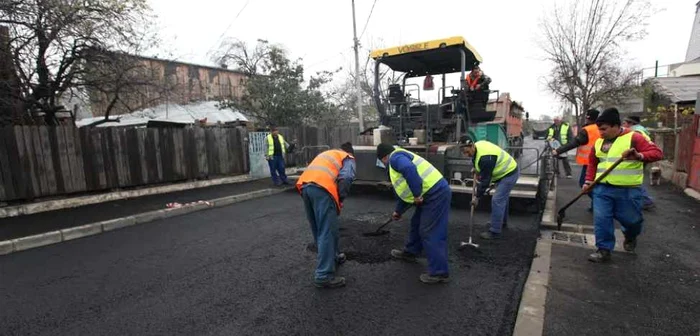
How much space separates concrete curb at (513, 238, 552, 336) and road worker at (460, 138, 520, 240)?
2.03 feet

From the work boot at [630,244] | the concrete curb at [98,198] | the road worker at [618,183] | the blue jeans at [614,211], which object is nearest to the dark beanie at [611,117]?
the road worker at [618,183]

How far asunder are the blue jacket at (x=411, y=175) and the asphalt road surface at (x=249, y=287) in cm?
84

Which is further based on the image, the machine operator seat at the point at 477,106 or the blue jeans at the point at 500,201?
the machine operator seat at the point at 477,106

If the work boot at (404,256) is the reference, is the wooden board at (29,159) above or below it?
above

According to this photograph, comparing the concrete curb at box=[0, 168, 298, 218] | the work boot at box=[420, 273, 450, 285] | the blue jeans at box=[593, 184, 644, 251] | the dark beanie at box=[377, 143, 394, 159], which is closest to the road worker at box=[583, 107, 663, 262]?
the blue jeans at box=[593, 184, 644, 251]

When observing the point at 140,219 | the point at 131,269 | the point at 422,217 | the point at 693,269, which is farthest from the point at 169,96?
the point at 693,269

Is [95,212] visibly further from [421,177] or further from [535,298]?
[535,298]

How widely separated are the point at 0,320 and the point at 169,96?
24.3 ft

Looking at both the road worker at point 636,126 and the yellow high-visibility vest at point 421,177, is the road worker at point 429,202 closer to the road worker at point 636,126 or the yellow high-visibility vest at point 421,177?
the yellow high-visibility vest at point 421,177

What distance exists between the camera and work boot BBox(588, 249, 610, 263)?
11.9 ft

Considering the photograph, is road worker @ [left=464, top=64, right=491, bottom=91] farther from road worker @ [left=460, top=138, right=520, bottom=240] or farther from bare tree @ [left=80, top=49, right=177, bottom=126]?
bare tree @ [left=80, top=49, right=177, bottom=126]

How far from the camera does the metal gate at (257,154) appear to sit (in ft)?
34.1

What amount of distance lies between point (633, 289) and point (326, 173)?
2797 millimetres

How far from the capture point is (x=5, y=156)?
6.15 m
